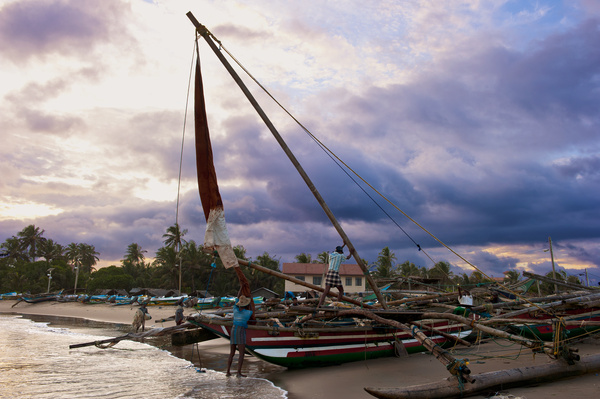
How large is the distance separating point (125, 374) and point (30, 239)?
81.2 meters

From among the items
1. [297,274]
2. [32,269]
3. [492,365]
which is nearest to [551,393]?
[492,365]

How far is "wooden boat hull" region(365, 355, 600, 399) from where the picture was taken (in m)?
5.89

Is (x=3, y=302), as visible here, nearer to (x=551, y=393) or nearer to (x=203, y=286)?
(x=203, y=286)

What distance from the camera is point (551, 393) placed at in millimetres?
6457

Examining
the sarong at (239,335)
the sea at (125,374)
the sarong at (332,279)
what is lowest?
the sea at (125,374)

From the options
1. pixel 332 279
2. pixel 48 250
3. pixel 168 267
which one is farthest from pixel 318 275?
pixel 48 250

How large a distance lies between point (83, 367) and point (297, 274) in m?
42.3

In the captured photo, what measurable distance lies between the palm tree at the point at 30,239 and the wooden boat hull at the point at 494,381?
87128mm

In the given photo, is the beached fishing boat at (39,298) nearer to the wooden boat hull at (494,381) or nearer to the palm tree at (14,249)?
the palm tree at (14,249)

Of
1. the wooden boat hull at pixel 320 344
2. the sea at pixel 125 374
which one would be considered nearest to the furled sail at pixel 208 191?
the wooden boat hull at pixel 320 344

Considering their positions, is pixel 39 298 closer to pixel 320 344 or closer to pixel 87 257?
pixel 87 257

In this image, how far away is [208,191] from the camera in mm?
10016

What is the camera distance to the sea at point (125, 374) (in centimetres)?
782

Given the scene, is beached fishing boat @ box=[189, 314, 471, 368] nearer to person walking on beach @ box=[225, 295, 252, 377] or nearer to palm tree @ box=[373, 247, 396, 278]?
person walking on beach @ box=[225, 295, 252, 377]
